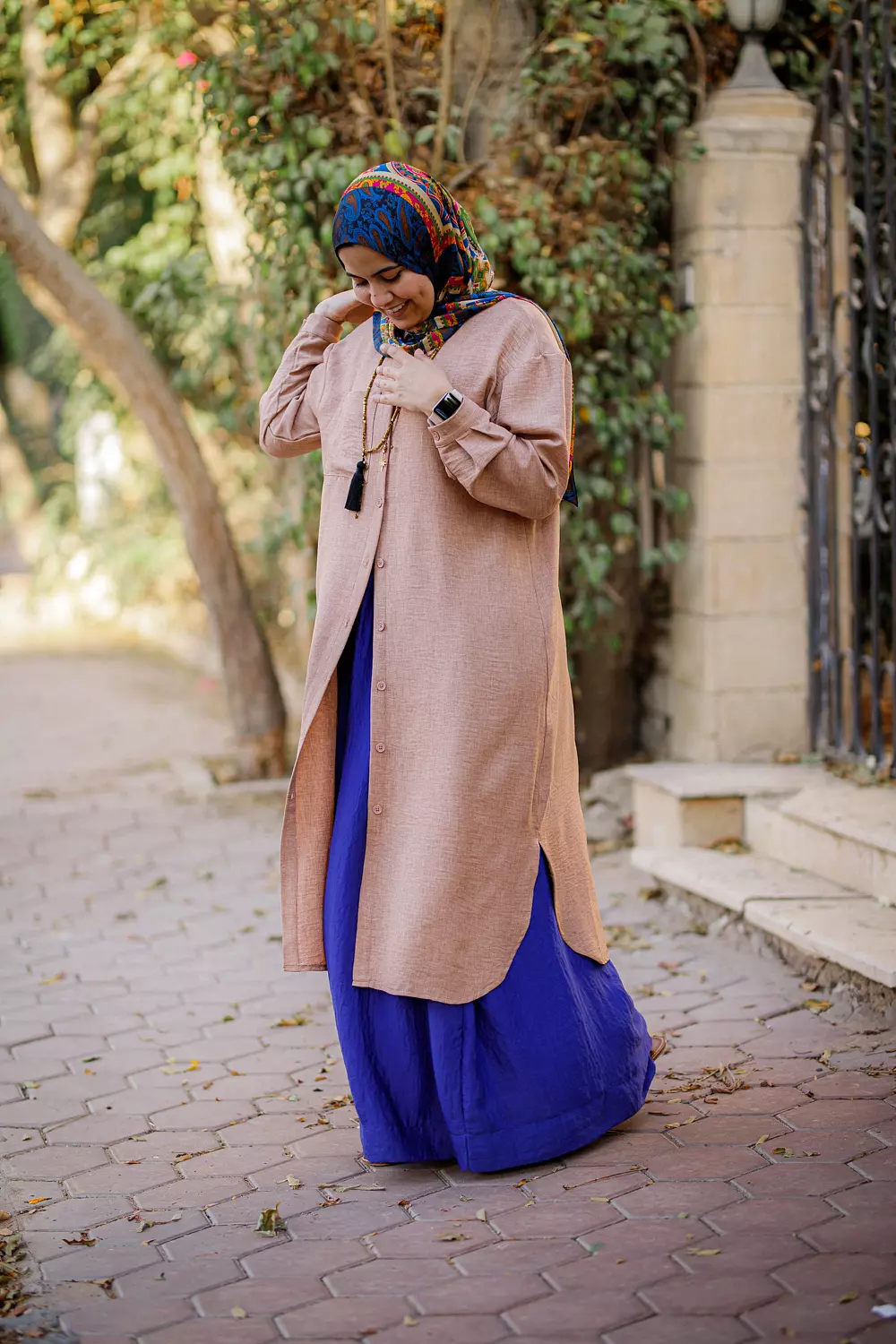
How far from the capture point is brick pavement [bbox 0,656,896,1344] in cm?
259

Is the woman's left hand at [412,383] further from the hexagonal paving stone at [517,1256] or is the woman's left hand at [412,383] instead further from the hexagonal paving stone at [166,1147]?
the hexagonal paving stone at [166,1147]

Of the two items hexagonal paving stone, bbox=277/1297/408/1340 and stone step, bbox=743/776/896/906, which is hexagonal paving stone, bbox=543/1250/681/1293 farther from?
stone step, bbox=743/776/896/906

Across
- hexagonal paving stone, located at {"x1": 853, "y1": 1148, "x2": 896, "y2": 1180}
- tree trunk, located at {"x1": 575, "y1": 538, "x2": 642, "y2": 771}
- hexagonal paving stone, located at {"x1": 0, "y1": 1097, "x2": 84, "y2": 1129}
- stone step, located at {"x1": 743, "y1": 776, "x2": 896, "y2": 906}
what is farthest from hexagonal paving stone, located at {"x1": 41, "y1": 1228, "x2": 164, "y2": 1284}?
tree trunk, located at {"x1": 575, "y1": 538, "x2": 642, "y2": 771}

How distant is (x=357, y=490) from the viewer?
3.10 m

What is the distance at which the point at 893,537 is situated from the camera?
490 cm

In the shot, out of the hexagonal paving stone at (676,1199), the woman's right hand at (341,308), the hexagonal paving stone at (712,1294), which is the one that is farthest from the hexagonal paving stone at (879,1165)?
the woman's right hand at (341,308)

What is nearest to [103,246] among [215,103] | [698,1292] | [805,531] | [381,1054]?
[215,103]

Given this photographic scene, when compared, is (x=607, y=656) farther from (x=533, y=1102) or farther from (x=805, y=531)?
(x=533, y=1102)

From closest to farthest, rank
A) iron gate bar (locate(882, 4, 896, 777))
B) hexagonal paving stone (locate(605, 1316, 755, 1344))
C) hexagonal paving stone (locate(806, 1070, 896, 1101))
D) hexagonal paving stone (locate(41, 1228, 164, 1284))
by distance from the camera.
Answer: hexagonal paving stone (locate(605, 1316, 755, 1344))
hexagonal paving stone (locate(41, 1228, 164, 1284))
hexagonal paving stone (locate(806, 1070, 896, 1101))
iron gate bar (locate(882, 4, 896, 777))

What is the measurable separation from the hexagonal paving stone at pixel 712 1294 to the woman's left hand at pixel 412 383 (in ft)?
5.34

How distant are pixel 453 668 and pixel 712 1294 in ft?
4.06

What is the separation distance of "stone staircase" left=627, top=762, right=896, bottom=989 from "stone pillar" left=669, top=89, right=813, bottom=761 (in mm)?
280

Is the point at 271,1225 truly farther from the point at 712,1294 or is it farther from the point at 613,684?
the point at 613,684

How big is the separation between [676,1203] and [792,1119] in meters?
0.51
